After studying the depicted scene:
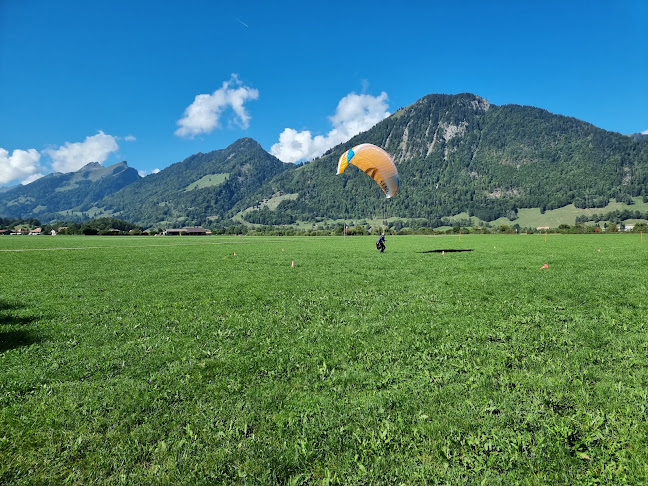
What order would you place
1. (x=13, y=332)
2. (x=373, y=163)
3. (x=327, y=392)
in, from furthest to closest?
(x=373, y=163)
(x=13, y=332)
(x=327, y=392)

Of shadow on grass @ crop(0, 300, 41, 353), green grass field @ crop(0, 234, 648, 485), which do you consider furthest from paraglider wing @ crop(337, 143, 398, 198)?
shadow on grass @ crop(0, 300, 41, 353)

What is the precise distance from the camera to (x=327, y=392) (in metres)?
6.01

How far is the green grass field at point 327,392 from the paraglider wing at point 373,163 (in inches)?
793

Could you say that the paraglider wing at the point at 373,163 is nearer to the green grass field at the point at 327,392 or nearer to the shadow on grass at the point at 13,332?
the green grass field at the point at 327,392

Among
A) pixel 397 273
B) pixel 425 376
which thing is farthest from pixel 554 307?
pixel 397 273

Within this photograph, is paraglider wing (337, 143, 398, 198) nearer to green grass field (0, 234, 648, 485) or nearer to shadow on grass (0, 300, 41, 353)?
green grass field (0, 234, 648, 485)

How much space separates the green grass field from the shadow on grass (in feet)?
0.19

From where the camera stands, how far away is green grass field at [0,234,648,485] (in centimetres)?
418

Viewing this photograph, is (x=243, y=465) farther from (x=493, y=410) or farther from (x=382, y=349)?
(x=382, y=349)

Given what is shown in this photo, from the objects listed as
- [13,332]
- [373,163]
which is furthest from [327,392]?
[373,163]

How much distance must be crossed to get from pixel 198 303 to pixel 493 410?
35.1 feet

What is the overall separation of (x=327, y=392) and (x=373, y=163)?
88.0 ft

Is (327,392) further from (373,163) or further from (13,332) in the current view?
(373,163)

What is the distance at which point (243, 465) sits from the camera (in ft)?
13.9
